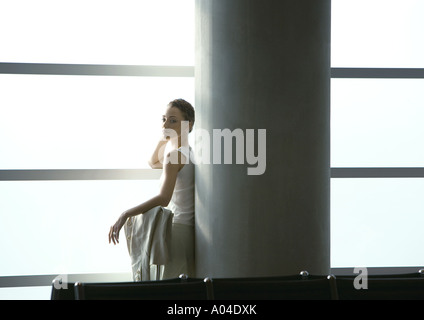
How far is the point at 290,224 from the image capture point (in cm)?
419

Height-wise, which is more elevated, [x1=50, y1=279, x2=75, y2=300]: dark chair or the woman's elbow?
the woman's elbow

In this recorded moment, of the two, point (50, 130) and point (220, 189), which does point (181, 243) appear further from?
point (50, 130)

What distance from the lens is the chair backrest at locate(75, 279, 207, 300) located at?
2.46 m

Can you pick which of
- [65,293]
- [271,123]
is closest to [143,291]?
[65,293]

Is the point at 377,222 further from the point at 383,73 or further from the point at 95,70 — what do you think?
the point at 95,70

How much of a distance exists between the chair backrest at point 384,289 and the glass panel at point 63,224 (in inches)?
107

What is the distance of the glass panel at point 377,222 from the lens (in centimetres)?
539

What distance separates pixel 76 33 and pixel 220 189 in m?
1.77

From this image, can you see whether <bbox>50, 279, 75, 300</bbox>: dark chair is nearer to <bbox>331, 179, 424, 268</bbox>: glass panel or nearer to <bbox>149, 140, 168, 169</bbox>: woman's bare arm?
<bbox>149, 140, 168, 169</bbox>: woman's bare arm

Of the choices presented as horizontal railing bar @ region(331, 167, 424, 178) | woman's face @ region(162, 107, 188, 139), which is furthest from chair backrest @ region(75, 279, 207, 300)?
horizontal railing bar @ region(331, 167, 424, 178)

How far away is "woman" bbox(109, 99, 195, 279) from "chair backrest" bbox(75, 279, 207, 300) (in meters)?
1.73

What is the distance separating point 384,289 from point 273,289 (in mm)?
444
